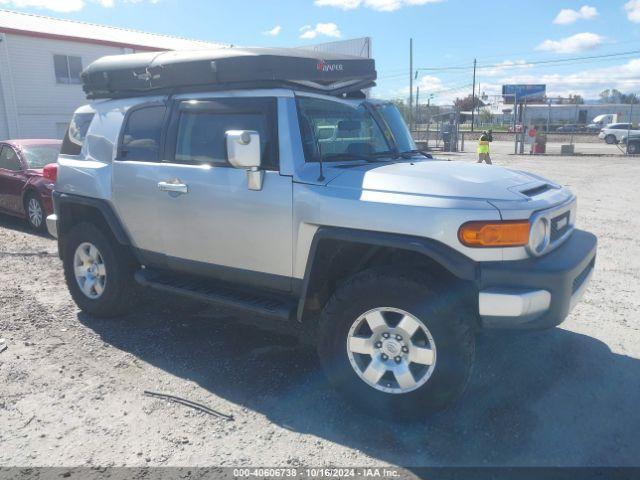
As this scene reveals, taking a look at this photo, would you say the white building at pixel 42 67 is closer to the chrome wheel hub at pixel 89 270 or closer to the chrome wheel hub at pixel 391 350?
the chrome wheel hub at pixel 89 270

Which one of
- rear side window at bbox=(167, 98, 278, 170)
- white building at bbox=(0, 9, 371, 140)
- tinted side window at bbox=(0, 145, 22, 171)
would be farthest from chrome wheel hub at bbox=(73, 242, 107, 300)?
white building at bbox=(0, 9, 371, 140)

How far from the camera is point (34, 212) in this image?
29.3ft

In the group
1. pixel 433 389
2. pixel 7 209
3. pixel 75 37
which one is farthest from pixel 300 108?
pixel 75 37

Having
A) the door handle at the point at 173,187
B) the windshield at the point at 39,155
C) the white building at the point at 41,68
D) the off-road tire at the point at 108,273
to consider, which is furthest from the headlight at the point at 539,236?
the white building at the point at 41,68

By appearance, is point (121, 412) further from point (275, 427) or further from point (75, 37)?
point (75, 37)

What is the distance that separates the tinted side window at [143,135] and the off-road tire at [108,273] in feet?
2.67

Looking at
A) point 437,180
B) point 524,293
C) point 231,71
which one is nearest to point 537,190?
point 437,180

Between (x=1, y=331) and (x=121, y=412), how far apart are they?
2081mm

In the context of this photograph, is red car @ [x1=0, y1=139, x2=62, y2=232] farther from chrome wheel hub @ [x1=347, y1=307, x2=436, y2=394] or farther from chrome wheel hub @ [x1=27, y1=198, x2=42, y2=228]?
chrome wheel hub @ [x1=347, y1=307, x2=436, y2=394]

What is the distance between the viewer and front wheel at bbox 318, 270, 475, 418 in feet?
10.3

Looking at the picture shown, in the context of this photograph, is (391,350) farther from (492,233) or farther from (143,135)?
(143,135)

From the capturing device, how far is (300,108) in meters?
3.81

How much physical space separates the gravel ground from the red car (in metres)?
3.91

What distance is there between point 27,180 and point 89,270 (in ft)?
16.0
